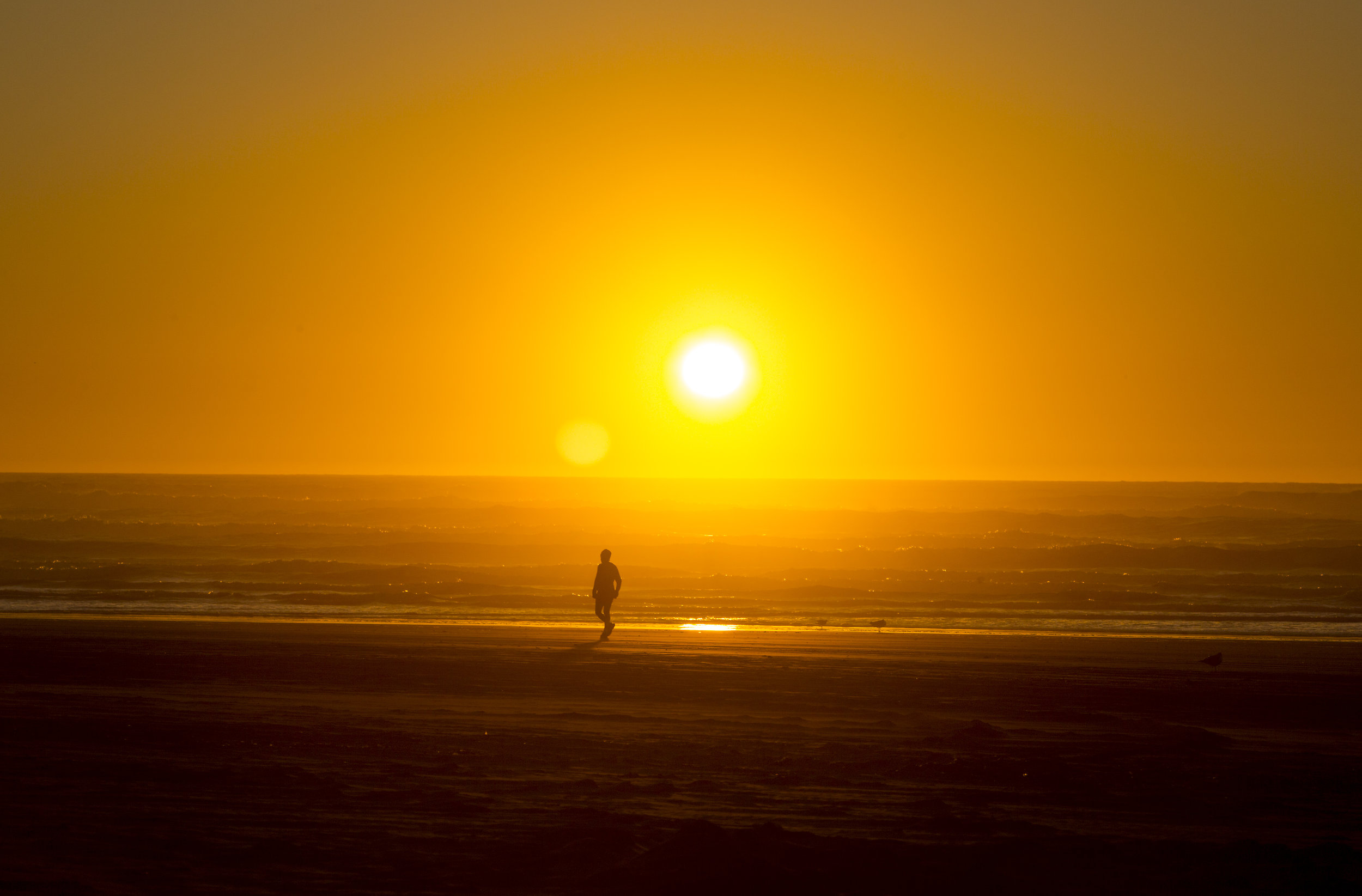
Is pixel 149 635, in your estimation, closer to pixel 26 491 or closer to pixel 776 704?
pixel 776 704

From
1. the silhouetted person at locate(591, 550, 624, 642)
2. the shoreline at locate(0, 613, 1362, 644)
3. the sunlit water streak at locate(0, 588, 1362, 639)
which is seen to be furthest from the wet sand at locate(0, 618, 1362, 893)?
the sunlit water streak at locate(0, 588, 1362, 639)

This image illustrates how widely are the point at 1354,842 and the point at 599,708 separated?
749cm

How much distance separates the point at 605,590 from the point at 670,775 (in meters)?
12.6

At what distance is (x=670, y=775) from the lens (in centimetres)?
933

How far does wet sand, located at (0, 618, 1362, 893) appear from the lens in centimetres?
662

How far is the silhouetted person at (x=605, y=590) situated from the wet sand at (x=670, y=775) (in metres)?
4.19

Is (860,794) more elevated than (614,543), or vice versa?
(614,543)

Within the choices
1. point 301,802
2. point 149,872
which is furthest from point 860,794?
point 149,872

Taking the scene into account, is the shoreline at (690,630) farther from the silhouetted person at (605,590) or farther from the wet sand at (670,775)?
the wet sand at (670,775)

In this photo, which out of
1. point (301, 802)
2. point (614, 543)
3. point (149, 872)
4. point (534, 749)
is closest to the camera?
point (149, 872)

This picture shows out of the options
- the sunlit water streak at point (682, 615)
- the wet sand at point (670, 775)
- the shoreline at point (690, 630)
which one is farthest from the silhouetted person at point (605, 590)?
the wet sand at point (670, 775)

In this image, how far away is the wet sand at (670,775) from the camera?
662 cm

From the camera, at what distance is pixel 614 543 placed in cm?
6081

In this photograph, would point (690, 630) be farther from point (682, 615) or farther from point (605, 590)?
point (682, 615)
